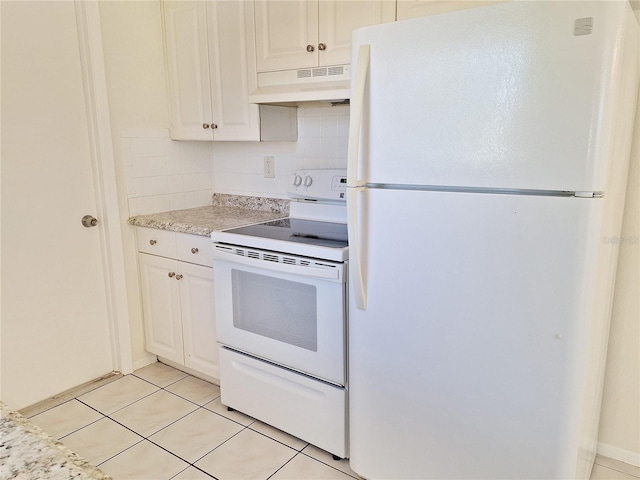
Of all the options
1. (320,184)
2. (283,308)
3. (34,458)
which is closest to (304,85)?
(320,184)

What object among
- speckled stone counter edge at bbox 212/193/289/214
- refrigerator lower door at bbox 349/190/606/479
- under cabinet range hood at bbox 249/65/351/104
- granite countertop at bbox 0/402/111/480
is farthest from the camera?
speckled stone counter edge at bbox 212/193/289/214

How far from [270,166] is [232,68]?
595 millimetres

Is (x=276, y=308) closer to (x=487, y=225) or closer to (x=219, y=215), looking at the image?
(x=219, y=215)

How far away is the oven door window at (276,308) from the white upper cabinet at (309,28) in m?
1.02

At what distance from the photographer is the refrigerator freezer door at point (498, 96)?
1180 millimetres

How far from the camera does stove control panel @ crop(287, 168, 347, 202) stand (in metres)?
2.20

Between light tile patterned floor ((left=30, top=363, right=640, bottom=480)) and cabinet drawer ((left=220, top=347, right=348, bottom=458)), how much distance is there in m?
0.08

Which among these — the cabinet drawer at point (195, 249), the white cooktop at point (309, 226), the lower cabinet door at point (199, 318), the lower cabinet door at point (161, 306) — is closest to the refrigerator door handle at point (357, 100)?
the white cooktop at point (309, 226)

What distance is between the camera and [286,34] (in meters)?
2.25

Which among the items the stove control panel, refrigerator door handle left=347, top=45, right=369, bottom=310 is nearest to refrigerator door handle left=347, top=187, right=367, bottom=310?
refrigerator door handle left=347, top=45, right=369, bottom=310

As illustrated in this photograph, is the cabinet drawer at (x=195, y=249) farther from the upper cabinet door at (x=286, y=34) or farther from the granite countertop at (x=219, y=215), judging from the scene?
the upper cabinet door at (x=286, y=34)

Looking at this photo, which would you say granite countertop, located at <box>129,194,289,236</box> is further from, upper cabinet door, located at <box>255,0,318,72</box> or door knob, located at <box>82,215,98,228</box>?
upper cabinet door, located at <box>255,0,318,72</box>

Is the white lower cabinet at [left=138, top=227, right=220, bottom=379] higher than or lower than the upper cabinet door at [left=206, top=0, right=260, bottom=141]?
lower

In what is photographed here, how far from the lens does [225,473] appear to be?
6.33ft
